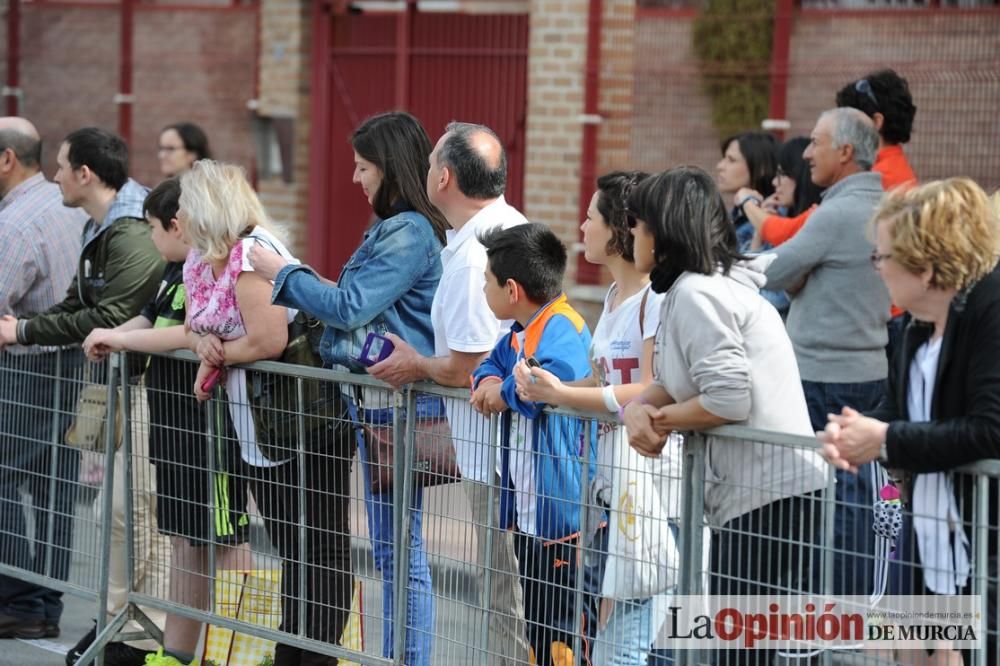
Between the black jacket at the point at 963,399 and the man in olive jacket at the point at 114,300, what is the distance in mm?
3111

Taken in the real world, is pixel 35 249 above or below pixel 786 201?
below

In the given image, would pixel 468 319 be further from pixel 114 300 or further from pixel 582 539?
pixel 114 300

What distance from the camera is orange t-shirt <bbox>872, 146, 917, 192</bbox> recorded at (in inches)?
246

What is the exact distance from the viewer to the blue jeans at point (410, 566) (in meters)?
4.73

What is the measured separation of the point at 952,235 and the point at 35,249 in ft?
14.0

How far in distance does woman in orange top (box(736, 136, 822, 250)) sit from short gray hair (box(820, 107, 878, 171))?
437mm

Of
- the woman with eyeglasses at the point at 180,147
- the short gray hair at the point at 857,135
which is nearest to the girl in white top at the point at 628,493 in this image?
the short gray hair at the point at 857,135

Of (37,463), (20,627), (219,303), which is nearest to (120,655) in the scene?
(20,627)

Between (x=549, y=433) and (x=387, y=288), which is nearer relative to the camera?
(x=549, y=433)

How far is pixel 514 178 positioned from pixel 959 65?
10.5 feet

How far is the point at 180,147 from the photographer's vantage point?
8.51m

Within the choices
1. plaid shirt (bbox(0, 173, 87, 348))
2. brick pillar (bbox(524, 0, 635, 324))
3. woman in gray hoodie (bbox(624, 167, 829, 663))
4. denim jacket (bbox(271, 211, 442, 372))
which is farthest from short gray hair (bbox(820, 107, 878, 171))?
brick pillar (bbox(524, 0, 635, 324))

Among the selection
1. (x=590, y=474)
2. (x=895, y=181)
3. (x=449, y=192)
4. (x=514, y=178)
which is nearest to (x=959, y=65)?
(x=895, y=181)

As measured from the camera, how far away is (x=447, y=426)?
468 centimetres
